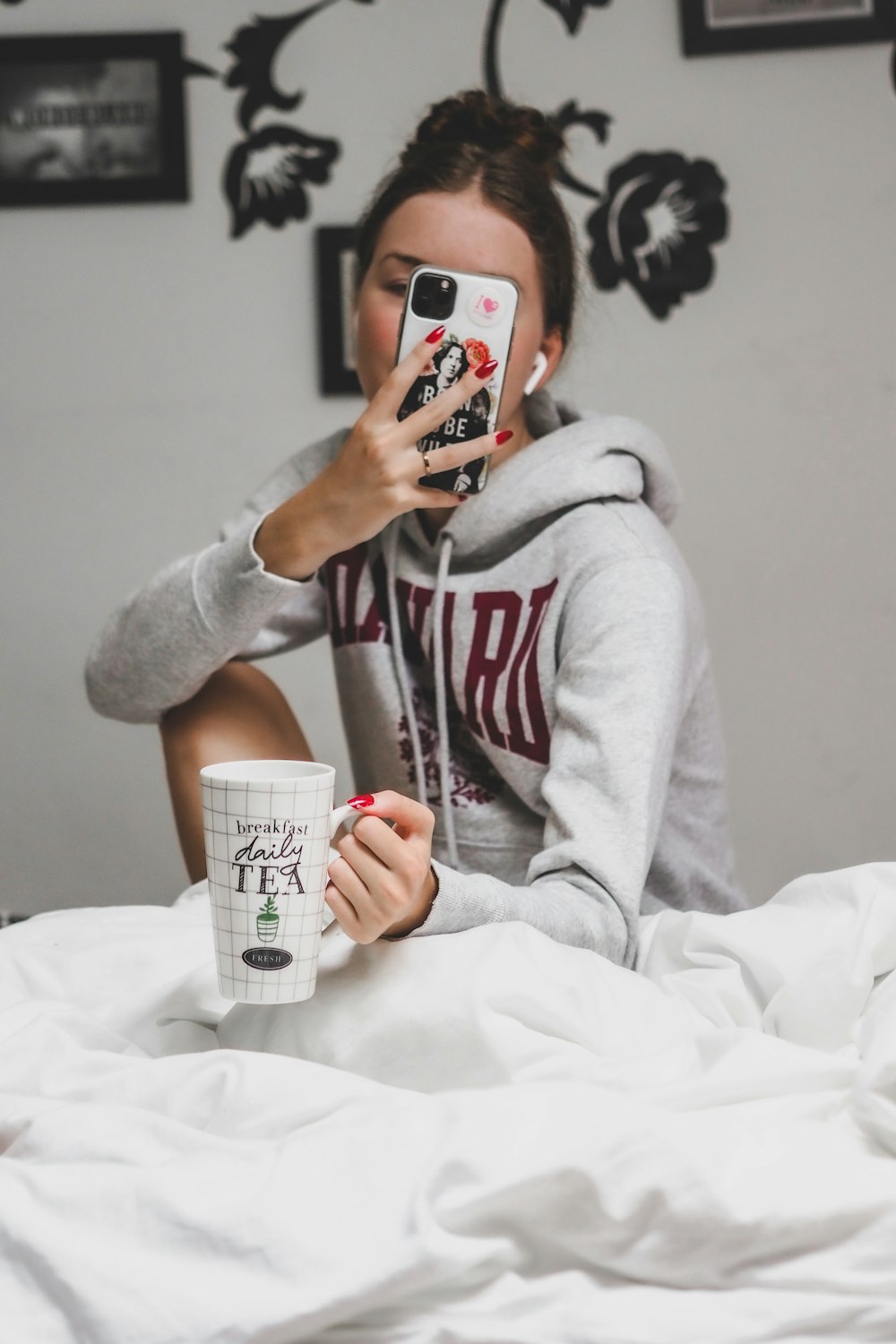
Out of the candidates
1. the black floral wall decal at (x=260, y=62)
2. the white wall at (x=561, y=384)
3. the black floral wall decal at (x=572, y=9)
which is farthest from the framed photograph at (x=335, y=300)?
the black floral wall decal at (x=572, y=9)

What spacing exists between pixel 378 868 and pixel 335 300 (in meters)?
1.42

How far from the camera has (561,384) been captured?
6.09 feet

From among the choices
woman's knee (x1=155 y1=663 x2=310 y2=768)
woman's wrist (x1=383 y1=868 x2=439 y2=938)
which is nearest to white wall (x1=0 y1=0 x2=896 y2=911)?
woman's knee (x1=155 y1=663 x2=310 y2=768)

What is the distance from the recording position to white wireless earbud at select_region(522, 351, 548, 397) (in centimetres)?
112

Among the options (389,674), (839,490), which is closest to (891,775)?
(839,490)

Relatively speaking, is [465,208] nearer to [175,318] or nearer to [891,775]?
[175,318]

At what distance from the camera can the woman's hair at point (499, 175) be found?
3.55ft

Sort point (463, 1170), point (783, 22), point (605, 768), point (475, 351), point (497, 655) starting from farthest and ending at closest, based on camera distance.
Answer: point (783, 22)
point (497, 655)
point (475, 351)
point (605, 768)
point (463, 1170)

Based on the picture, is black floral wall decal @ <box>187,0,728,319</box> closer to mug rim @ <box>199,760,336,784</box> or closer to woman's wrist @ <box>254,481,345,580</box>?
woman's wrist @ <box>254,481,345,580</box>

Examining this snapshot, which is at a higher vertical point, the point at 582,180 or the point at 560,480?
the point at 582,180

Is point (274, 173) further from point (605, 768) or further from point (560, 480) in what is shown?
point (605, 768)

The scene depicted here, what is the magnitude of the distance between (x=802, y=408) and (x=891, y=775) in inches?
22.4

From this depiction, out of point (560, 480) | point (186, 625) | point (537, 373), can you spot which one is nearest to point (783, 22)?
point (537, 373)

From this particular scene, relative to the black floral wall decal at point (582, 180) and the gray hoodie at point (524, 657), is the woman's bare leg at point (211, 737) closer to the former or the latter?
the gray hoodie at point (524, 657)
